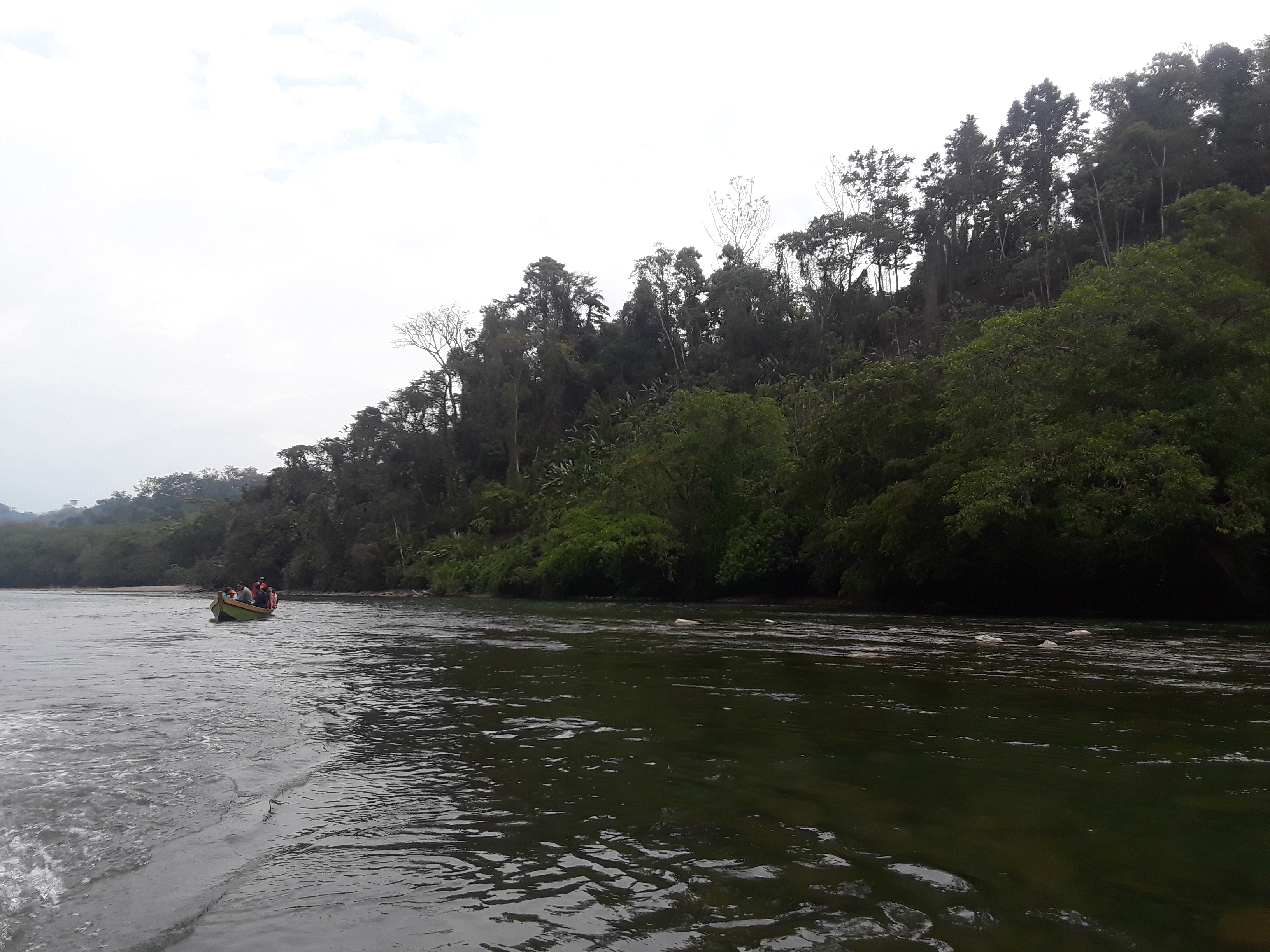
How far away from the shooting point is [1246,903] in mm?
4113

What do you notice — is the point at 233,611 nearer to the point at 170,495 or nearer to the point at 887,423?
the point at 887,423

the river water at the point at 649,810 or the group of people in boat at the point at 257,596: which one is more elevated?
the group of people in boat at the point at 257,596

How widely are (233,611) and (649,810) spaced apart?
28.4m

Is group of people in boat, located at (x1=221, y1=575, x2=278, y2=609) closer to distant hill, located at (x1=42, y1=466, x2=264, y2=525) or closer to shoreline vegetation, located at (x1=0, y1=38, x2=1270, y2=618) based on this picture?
shoreline vegetation, located at (x1=0, y1=38, x2=1270, y2=618)

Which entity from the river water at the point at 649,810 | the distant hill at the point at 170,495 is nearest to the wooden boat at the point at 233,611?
the river water at the point at 649,810

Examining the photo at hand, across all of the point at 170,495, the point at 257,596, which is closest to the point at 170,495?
the point at 170,495

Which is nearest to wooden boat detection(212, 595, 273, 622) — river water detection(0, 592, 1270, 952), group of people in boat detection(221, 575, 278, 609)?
group of people in boat detection(221, 575, 278, 609)

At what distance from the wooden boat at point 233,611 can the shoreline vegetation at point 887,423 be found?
1844 centimetres

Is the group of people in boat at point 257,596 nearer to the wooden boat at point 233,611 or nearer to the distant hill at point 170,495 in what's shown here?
the wooden boat at point 233,611

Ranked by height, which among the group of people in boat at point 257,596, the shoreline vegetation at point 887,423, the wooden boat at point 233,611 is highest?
the shoreline vegetation at point 887,423

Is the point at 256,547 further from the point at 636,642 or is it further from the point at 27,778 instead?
the point at 27,778

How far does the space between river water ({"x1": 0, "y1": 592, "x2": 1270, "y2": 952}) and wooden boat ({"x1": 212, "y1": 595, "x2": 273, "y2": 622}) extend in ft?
56.6

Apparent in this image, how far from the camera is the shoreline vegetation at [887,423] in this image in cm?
2395

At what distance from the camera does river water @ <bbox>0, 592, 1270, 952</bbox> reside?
4066 mm
